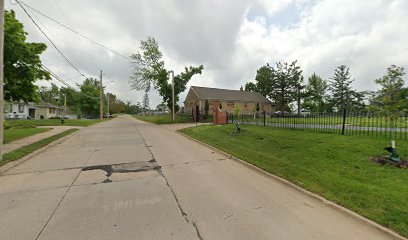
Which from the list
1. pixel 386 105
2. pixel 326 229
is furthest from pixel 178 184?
pixel 386 105

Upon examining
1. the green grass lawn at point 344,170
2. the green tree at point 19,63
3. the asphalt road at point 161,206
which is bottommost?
the asphalt road at point 161,206

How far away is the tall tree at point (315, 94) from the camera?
57.5 m

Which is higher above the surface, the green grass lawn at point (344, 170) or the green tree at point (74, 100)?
the green tree at point (74, 100)

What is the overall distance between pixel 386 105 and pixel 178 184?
7086 mm

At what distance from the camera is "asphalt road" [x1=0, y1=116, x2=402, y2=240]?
332cm

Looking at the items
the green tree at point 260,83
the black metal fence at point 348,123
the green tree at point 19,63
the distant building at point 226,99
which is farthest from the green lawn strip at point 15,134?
the green tree at point 260,83

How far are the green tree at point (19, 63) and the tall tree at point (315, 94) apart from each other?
181 ft

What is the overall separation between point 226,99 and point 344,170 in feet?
129

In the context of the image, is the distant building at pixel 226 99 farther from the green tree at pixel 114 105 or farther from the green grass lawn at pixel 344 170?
the green tree at pixel 114 105

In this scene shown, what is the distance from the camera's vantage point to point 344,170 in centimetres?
605

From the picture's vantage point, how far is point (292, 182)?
5.39 m

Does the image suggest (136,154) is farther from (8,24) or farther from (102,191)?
(8,24)

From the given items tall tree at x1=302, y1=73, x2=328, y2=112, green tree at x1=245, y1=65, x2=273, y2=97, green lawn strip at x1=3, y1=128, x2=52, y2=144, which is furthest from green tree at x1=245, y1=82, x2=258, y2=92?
green lawn strip at x1=3, y1=128, x2=52, y2=144

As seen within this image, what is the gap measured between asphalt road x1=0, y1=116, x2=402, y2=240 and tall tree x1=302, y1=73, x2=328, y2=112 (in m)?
56.0
